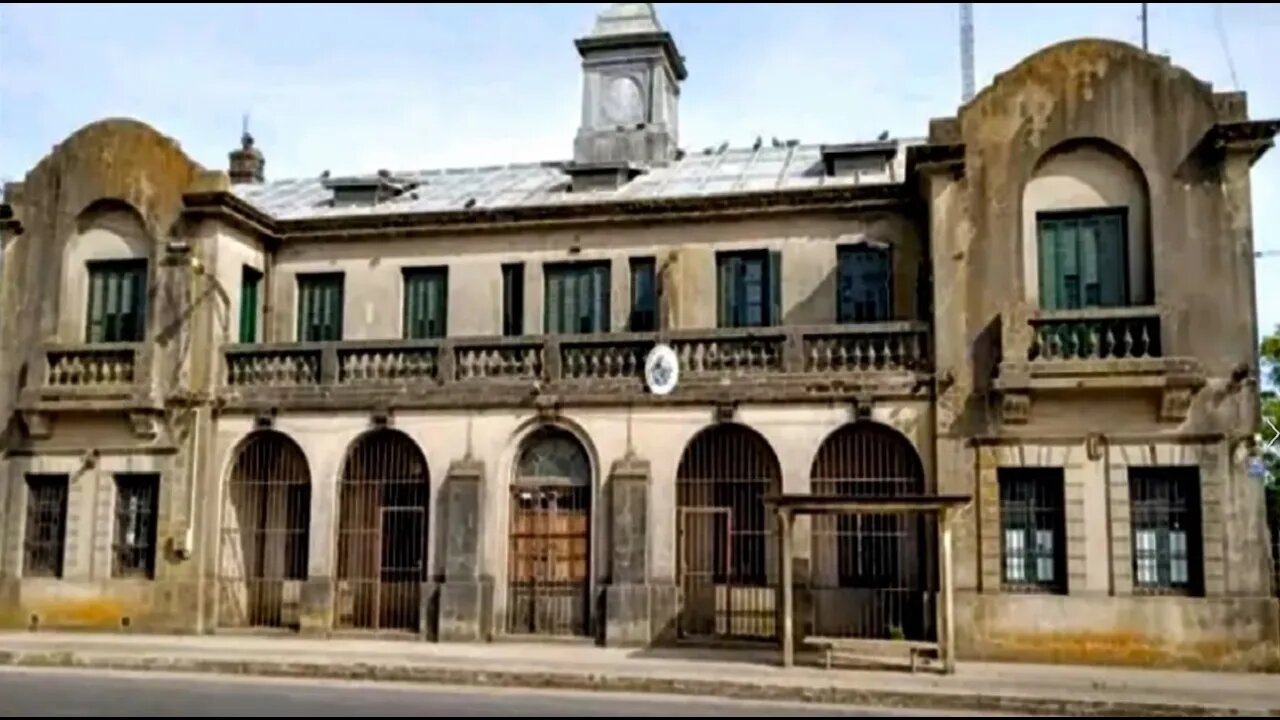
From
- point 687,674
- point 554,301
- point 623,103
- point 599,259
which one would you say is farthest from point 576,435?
point 623,103

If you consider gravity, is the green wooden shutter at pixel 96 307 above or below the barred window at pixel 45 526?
above

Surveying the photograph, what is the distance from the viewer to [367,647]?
2053 centimetres

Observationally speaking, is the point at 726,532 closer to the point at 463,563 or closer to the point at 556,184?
the point at 463,563

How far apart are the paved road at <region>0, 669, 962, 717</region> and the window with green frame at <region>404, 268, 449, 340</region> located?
30.9 ft

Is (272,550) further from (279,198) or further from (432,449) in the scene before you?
(279,198)

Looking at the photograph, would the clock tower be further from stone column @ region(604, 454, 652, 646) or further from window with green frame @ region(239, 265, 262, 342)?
stone column @ region(604, 454, 652, 646)

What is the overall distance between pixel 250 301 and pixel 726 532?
10749mm

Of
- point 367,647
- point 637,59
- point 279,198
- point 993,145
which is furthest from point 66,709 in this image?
point 637,59

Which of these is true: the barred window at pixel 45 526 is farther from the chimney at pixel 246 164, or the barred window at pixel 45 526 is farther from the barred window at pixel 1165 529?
the barred window at pixel 1165 529

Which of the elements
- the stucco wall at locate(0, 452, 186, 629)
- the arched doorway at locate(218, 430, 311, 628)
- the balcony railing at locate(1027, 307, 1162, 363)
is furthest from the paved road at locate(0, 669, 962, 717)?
the balcony railing at locate(1027, 307, 1162, 363)

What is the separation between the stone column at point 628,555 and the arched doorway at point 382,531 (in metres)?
3.59

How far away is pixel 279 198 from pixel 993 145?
16325 mm

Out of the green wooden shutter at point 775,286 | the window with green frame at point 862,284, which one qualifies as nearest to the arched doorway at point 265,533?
the green wooden shutter at point 775,286

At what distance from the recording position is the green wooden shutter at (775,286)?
23359 millimetres
